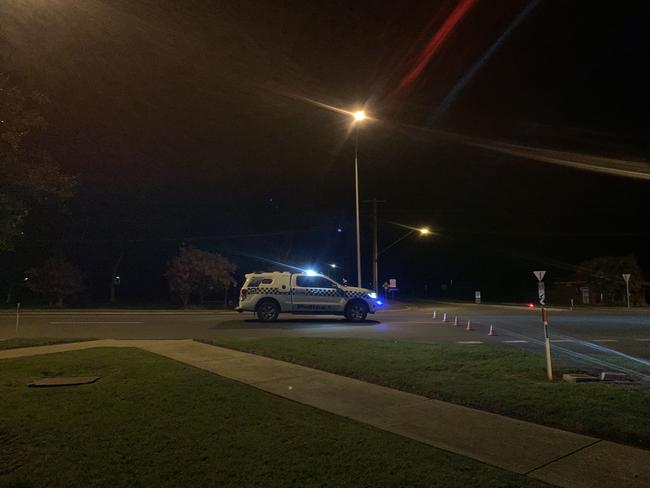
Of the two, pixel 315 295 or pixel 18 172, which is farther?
pixel 315 295

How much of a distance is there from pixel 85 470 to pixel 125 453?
1.41 ft

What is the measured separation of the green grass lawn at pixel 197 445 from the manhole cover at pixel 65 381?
235 mm

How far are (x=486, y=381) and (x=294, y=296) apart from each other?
12.4 m

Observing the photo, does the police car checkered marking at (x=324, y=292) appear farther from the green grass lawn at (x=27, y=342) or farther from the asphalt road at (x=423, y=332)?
the green grass lawn at (x=27, y=342)

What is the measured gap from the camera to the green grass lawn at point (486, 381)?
5547 millimetres

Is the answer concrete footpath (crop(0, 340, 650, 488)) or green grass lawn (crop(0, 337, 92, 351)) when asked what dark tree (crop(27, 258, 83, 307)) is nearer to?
green grass lawn (crop(0, 337, 92, 351))

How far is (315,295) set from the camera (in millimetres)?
19438

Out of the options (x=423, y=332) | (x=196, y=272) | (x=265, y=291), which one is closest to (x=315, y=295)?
(x=265, y=291)

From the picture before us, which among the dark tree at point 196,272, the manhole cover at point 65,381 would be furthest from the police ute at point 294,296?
the dark tree at point 196,272

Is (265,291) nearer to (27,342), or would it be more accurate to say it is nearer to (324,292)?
(324,292)

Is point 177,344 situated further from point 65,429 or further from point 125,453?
point 125,453

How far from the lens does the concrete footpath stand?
413cm

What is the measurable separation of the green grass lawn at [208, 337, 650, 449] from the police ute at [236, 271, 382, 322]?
7.00 m

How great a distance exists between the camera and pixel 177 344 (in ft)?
40.3
